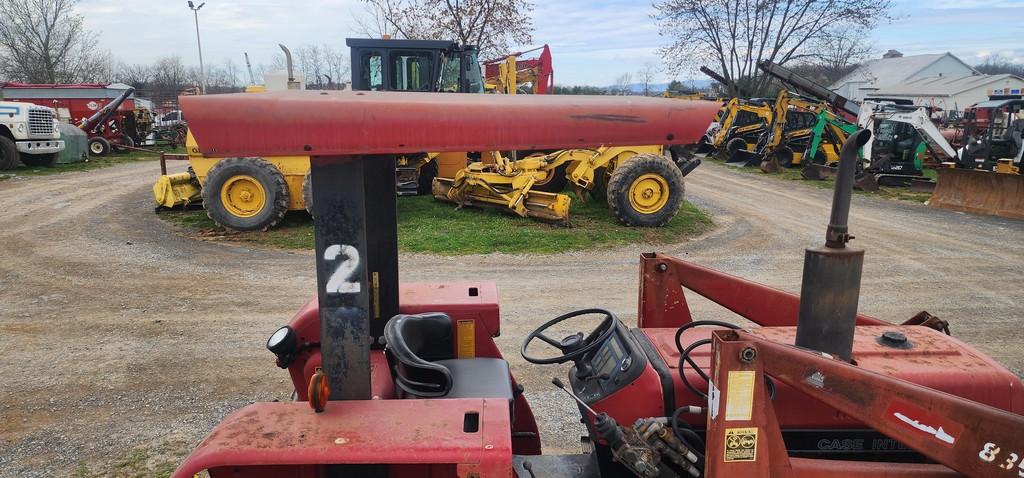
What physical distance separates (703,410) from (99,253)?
8773mm

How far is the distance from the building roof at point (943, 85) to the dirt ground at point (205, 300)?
4077 cm

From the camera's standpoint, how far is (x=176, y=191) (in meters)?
11.6

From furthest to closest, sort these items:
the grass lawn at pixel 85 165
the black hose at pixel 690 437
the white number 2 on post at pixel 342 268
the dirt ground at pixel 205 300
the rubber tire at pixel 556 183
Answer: the grass lawn at pixel 85 165, the rubber tire at pixel 556 183, the dirt ground at pixel 205 300, the black hose at pixel 690 437, the white number 2 on post at pixel 342 268

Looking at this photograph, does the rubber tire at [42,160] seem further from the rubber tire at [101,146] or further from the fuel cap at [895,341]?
the fuel cap at [895,341]

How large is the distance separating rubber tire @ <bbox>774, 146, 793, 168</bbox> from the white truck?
70.0ft

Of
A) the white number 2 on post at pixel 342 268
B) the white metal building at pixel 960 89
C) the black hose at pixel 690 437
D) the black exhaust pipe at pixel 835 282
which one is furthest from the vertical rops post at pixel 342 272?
the white metal building at pixel 960 89

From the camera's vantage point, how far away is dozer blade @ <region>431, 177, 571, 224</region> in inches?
407

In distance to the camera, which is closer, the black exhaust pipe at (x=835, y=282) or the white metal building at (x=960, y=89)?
the black exhaust pipe at (x=835, y=282)

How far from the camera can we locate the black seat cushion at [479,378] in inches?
103

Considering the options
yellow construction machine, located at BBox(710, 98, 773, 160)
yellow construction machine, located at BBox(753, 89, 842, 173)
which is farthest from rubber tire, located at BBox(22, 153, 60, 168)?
yellow construction machine, located at BBox(753, 89, 842, 173)

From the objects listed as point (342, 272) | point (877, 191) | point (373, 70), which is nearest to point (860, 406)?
point (342, 272)

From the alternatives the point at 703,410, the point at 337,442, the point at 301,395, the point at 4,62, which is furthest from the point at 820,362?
the point at 4,62

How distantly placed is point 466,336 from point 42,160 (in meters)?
20.9

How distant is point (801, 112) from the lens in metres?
21.3
